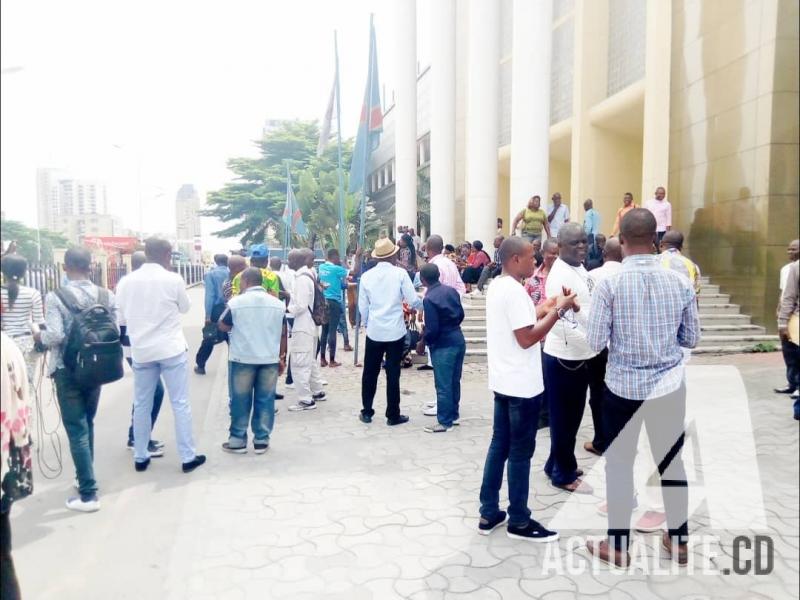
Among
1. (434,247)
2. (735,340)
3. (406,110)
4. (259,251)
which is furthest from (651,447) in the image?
(406,110)

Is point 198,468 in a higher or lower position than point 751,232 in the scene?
lower

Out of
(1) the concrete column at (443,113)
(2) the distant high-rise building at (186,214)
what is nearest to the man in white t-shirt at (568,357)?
(1) the concrete column at (443,113)

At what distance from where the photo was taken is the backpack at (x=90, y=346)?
4.49 metres

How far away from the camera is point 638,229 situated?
330 cm

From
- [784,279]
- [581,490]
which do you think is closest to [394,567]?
[581,490]

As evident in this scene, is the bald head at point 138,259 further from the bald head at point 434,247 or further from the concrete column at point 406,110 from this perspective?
the concrete column at point 406,110

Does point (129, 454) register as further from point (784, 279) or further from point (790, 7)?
point (790, 7)

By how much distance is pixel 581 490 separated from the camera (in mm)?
4629

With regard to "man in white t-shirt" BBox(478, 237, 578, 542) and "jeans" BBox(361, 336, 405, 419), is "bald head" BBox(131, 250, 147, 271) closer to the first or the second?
"jeans" BBox(361, 336, 405, 419)

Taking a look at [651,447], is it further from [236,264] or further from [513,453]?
[236,264]

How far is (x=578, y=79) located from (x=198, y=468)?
15.5 m

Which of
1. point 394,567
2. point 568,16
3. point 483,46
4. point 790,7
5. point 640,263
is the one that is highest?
point 568,16

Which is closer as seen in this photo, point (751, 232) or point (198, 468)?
point (198, 468)

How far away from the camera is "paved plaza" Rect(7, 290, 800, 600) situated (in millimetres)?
3371
